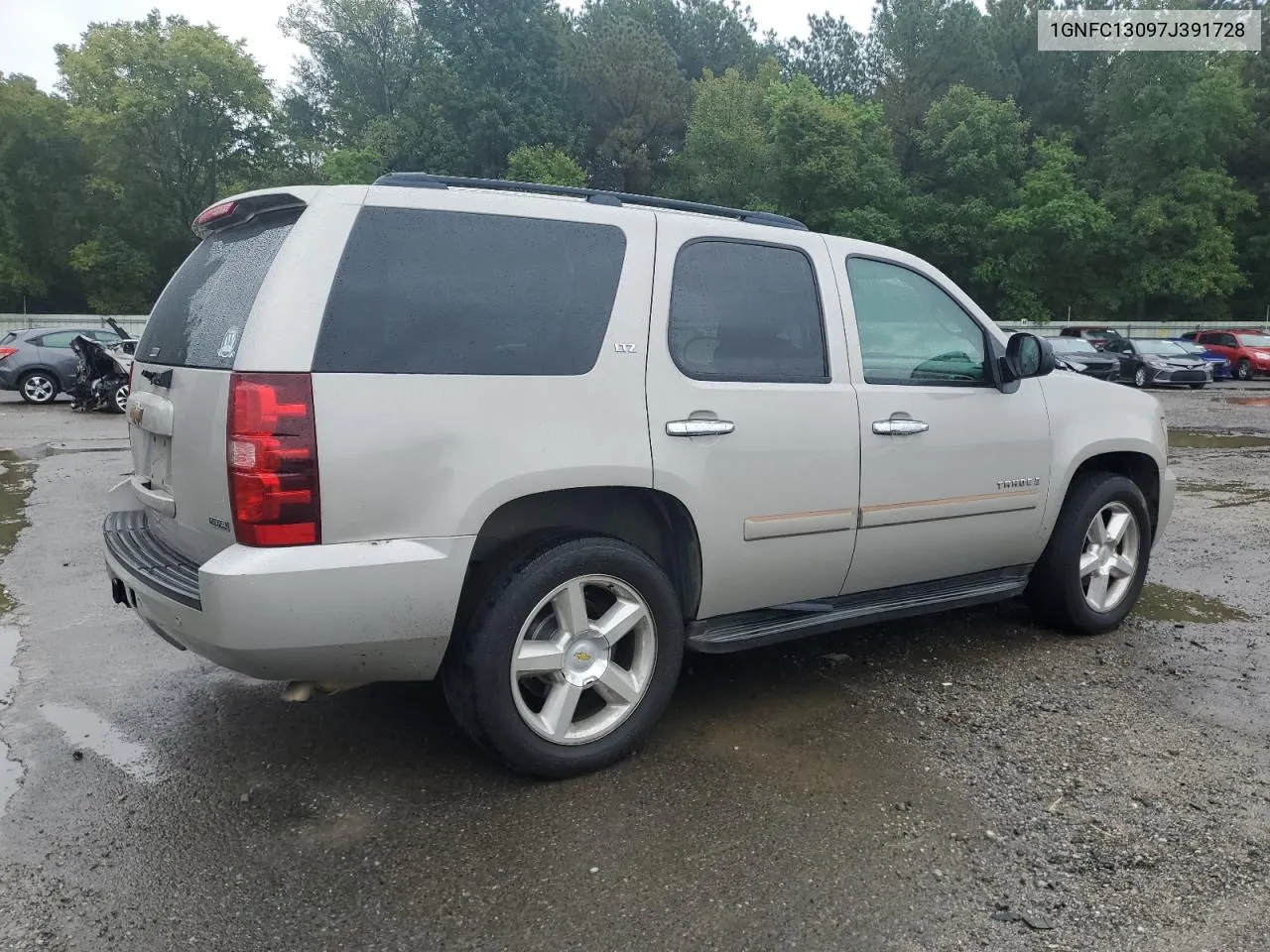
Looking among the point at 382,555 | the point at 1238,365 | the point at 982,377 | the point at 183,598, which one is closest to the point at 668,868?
the point at 382,555

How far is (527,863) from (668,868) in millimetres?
400

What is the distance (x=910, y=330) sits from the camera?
14.0 feet

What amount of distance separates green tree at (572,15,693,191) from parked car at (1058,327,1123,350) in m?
28.5

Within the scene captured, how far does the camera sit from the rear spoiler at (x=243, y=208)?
3162 mm

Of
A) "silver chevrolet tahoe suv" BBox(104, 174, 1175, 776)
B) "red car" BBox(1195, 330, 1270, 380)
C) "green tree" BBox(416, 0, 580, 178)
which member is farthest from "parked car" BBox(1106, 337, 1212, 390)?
"green tree" BBox(416, 0, 580, 178)

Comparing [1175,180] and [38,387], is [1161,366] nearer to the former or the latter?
[1175,180]

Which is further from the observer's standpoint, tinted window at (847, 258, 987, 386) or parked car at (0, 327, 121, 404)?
parked car at (0, 327, 121, 404)

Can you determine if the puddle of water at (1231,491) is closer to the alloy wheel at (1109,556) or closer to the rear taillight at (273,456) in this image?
the alloy wheel at (1109,556)

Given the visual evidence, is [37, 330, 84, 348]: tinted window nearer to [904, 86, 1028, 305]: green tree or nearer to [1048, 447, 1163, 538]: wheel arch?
[1048, 447, 1163, 538]: wheel arch

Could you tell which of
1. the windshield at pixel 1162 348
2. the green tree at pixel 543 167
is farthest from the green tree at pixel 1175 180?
the green tree at pixel 543 167

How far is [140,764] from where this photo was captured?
3.50 meters

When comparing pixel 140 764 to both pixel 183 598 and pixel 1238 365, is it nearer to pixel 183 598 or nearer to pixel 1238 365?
pixel 183 598

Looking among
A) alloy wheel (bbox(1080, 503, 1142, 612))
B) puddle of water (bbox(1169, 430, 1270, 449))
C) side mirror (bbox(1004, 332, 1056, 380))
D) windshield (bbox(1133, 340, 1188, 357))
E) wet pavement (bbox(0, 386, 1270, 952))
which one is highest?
side mirror (bbox(1004, 332, 1056, 380))

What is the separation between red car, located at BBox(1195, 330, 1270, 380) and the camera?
95.1 ft
